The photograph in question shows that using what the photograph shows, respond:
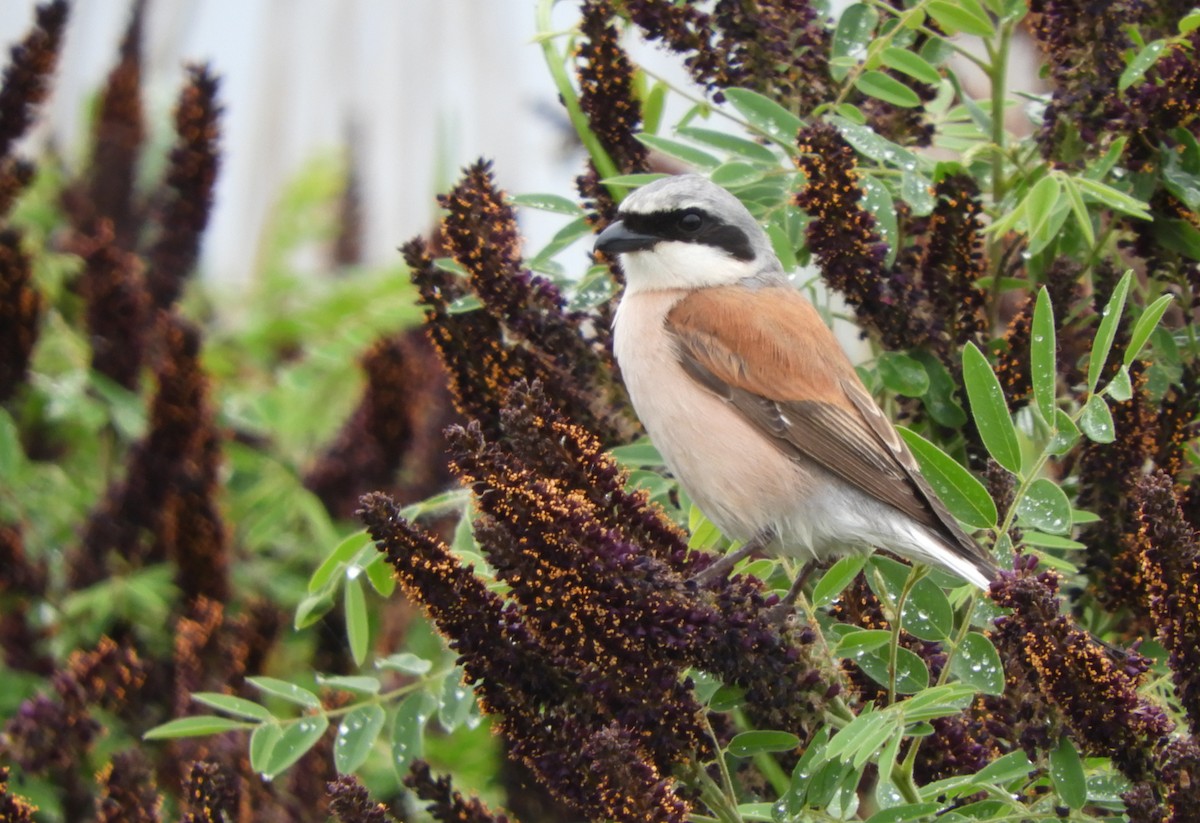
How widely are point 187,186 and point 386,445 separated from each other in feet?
2.52

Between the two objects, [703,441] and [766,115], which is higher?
[766,115]

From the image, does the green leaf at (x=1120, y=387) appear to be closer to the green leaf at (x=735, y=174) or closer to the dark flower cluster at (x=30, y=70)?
the green leaf at (x=735, y=174)

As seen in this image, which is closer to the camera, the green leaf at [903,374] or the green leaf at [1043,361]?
the green leaf at [1043,361]

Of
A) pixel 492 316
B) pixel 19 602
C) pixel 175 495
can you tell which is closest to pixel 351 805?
pixel 492 316

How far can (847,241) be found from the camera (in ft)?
6.98

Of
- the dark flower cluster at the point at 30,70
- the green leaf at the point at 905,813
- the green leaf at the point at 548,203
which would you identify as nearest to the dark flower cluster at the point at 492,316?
the green leaf at the point at 548,203

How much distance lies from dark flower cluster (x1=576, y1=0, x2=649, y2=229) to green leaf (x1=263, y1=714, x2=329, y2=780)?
0.94m

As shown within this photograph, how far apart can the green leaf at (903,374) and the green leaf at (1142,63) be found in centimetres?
48

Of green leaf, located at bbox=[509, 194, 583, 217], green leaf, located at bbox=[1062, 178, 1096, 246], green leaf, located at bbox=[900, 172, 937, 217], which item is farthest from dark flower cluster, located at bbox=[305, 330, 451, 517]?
green leaf, located at bbox=[1062, 178, 1096, 246]

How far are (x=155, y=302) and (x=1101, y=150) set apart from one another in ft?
7.75

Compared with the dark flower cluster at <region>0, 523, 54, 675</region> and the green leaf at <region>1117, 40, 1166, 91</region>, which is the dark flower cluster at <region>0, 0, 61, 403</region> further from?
the green leaf at <region>1117, 40, 1166, 91</region>

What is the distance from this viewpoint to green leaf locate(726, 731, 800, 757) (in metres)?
1.85

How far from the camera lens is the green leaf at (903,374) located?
2168 mm

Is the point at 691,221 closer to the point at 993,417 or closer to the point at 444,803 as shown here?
the point at 993,417
